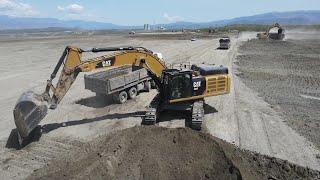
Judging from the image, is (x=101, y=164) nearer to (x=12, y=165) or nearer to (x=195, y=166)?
(x=195, y=166)

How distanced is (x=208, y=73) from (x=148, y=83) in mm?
5852

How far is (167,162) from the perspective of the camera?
455 inches

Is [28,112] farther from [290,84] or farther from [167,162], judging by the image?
[290,84]

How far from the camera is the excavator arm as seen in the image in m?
13.5

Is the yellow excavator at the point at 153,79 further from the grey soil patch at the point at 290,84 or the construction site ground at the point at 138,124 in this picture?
the grey soil patch at the point at 290,84

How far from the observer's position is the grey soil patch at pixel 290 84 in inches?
701

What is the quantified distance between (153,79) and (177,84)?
42.2 inches

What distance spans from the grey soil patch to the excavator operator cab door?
4.49 metres

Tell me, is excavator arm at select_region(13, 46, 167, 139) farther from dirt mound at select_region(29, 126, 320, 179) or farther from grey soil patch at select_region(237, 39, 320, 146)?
grey soil patch at select_region(237, 39, 320, 146)

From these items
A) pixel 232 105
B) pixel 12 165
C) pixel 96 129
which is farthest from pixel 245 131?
pixel 12 165

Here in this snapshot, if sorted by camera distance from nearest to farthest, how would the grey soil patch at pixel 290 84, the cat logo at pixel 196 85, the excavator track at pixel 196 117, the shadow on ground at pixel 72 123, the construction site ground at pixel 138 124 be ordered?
1. the construction site ground at pixel 138 124
2. the shadow on ground at pixel 72 123
3. the excavator track at pixel 196 117
4. the cat logo at pixel 196 85
5. the grey soil patch at pixel 290 84

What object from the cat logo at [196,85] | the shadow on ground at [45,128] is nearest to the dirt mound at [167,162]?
the shadow on ground at [45,128]

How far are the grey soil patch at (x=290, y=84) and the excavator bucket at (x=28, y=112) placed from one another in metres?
9.56

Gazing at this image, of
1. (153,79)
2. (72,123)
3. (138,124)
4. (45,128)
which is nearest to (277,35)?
(153,79)
